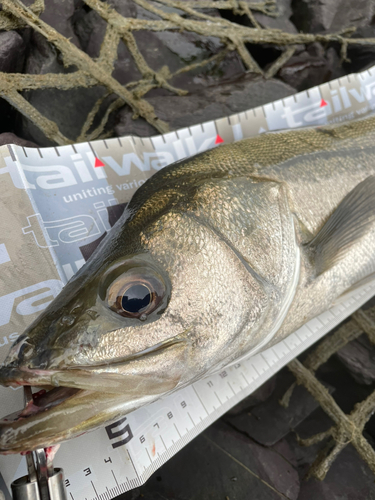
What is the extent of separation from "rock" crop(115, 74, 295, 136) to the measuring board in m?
0.14

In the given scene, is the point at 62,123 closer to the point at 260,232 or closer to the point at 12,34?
the point at 12,34

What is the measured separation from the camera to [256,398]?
78.2 inches

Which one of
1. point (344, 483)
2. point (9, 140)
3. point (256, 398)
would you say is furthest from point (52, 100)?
point (344, 483)

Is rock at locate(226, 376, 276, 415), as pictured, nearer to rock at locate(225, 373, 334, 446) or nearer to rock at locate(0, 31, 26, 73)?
rock at locate(225, 373, 334, 446)

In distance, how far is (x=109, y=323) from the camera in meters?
0.85

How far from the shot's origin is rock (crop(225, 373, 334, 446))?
1904 millimetres

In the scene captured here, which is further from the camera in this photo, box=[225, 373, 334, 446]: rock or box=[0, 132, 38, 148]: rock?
box=[225, 373, 334, 446]: rock

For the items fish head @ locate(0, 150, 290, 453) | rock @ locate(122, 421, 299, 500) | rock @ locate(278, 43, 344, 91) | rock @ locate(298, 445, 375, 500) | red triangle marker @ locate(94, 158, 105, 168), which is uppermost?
rock @ locate(278, 43, 344, 91)

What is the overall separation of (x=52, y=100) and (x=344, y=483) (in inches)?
105

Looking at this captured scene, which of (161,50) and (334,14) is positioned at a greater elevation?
(161,50)

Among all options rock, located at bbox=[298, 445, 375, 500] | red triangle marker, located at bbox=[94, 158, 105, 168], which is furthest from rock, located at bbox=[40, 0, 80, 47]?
rock, located at bbox=[298, 445, 375, 500]

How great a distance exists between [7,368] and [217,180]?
0.80 meters

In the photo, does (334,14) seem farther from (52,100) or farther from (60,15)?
(52,100)

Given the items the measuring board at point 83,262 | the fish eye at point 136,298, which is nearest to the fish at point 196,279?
the fish eye at point 136,298
